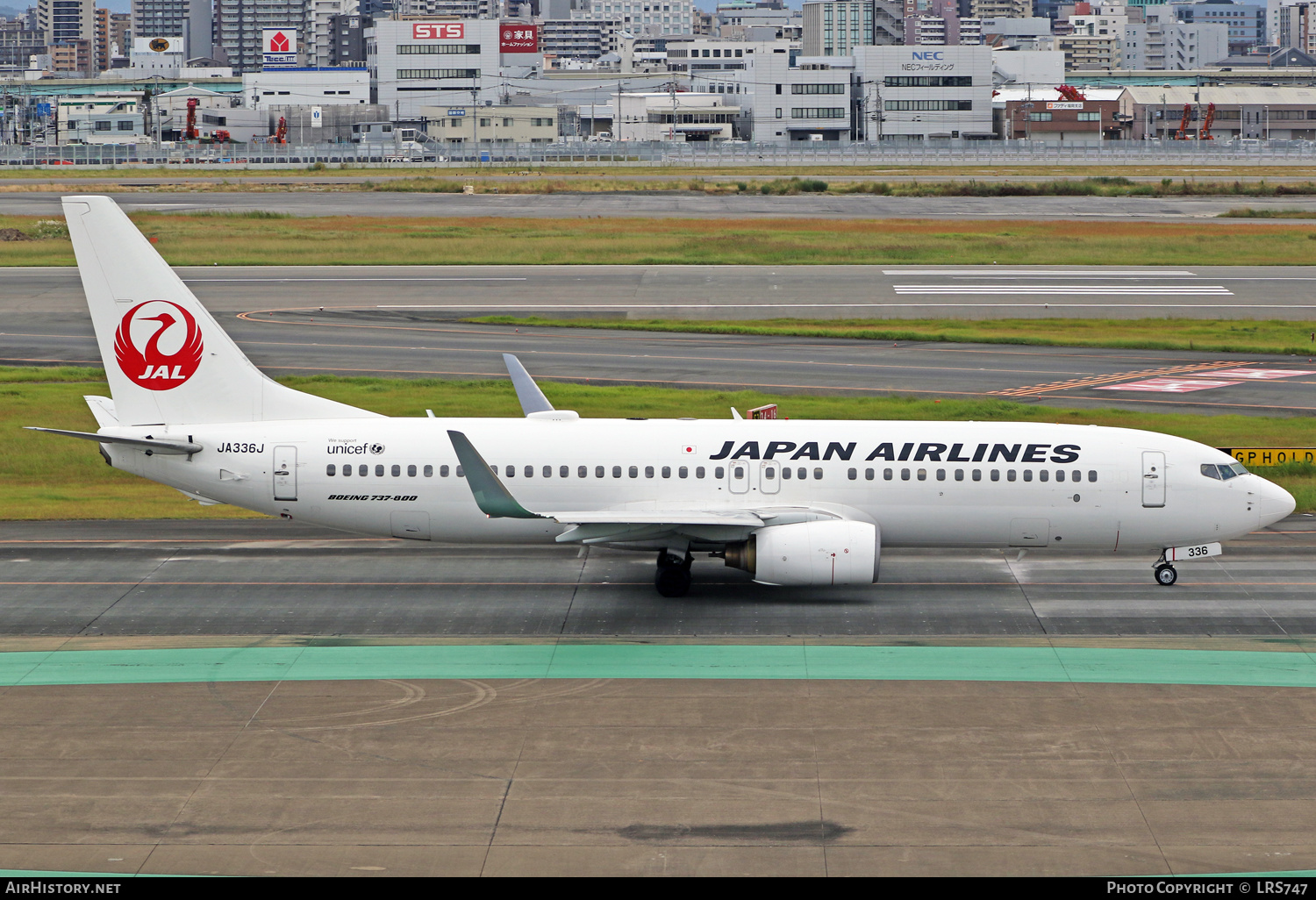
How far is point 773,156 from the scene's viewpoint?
177 metres

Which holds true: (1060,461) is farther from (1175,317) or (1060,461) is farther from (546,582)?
(1175,317)

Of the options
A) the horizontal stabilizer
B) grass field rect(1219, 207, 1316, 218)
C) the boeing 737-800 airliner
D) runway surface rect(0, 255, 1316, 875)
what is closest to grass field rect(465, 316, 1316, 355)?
runway surface rect(0, 255, 1316, 875)

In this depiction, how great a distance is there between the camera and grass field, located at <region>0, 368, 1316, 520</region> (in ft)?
138

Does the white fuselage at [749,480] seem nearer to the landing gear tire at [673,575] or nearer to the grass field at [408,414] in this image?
the landing gear tire at [673,575]

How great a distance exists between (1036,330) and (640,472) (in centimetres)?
4328

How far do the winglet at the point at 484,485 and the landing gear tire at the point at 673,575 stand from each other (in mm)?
4502

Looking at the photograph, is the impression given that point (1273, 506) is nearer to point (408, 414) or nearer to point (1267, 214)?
point (408, 414)

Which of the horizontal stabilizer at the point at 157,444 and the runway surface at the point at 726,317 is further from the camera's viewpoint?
the runway surface at the point at 726,317

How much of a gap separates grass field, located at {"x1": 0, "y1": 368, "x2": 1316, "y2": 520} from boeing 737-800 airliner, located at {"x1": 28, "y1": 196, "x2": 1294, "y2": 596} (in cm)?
938

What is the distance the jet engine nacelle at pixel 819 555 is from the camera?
3042 centimetres

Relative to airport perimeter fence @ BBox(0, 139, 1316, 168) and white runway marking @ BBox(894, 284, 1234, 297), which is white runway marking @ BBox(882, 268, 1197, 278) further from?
airport perimeter fence @ BBox(0, 139, 1316, 168)

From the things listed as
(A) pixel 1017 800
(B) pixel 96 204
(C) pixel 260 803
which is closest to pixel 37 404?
(B) pixel 96 204

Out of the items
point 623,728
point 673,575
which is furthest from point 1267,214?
point 623,728

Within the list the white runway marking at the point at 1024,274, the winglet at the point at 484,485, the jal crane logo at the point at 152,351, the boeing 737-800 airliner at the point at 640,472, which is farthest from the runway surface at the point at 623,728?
the white runway marking at the point at 1024,274
